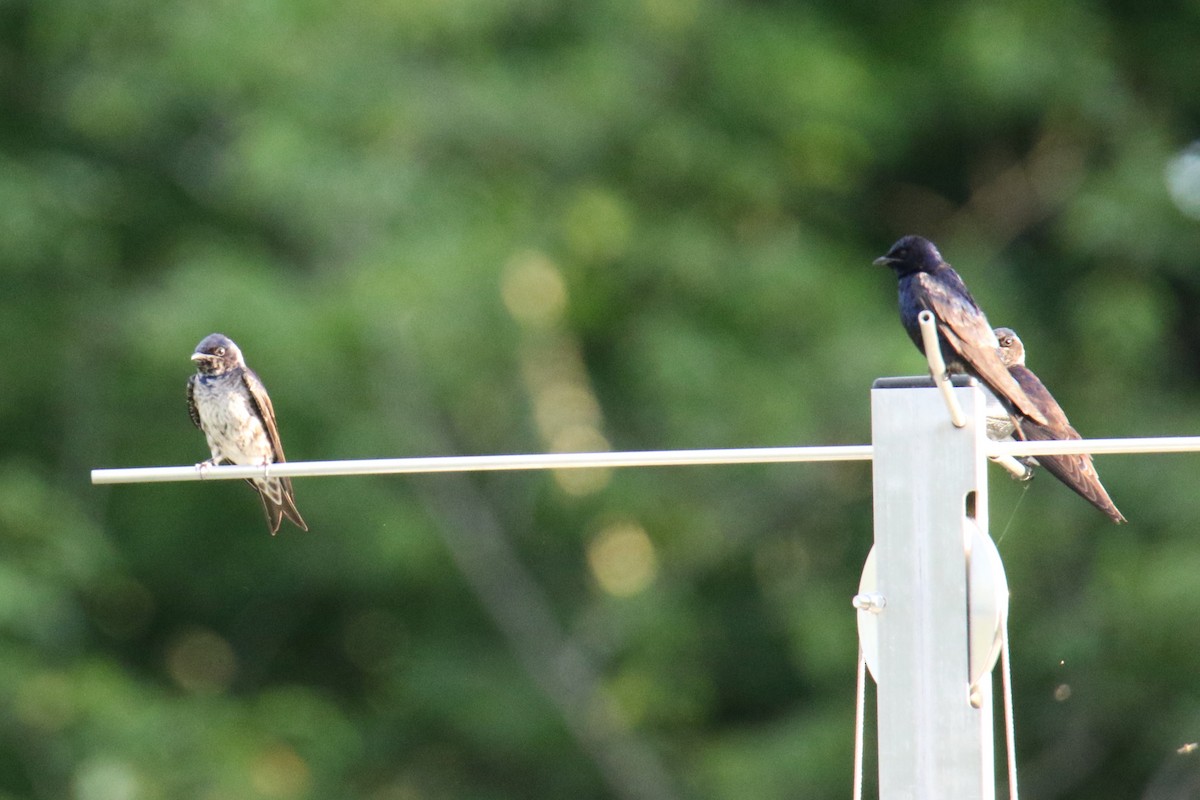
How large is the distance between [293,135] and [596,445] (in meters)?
2.60

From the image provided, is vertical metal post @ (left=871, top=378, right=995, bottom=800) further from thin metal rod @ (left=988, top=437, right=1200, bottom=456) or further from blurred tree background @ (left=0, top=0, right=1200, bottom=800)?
blurred tree background @ (left=0, top=0, right=1200, bottom=800)

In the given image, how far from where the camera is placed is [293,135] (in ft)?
33.0

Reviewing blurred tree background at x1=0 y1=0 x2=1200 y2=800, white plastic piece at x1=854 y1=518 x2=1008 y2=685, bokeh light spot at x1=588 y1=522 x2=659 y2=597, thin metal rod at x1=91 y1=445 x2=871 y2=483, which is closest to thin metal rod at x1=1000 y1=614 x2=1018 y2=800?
white plastic piece at x1=854 y1=518 x2=1008 y2=685

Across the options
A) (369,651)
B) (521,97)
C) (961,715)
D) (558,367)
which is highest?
(521,97)

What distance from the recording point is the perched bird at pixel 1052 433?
10.7ft

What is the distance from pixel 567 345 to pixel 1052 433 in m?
7.69

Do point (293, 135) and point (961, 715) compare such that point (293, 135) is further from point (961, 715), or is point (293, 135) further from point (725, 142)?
point (961, 715)

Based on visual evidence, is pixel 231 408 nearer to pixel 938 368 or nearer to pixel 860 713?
pixel 860 713

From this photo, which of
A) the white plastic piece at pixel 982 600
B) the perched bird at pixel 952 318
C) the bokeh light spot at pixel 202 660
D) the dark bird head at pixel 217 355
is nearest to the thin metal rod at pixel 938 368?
the white plastic piece at pixel 982 600

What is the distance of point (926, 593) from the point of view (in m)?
2.35

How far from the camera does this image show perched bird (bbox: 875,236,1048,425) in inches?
151

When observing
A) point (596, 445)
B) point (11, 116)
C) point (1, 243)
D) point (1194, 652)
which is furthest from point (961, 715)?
point (11, 116)

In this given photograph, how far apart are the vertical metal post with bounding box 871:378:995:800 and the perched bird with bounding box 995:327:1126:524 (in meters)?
0.75

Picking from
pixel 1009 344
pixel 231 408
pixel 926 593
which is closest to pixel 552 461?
pixel 926 593
